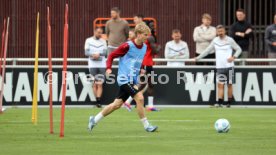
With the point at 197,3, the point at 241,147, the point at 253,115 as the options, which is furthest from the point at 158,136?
the point at 197,3

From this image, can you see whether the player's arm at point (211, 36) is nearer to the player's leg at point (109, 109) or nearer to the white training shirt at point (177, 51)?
the white training shirt at point (177, 51)

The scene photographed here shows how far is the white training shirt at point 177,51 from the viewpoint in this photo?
1035 inches

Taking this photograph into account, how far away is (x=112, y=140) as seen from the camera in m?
15.2

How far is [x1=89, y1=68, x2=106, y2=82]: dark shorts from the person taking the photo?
25859mm

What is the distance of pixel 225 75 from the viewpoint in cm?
2588

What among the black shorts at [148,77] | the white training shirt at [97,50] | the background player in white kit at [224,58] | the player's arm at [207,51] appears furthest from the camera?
the player's arm at [207,51]

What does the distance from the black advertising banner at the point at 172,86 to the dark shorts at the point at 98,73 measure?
0.65ft

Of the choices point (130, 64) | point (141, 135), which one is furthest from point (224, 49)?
point (141, 135)

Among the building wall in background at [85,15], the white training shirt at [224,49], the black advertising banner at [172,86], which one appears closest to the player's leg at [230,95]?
the black advertising banner at [172,86]

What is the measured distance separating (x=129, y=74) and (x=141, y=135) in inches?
56.2

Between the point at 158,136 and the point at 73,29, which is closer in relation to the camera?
the point at 158,136

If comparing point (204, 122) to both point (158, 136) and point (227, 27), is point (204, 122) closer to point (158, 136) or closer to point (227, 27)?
point (158, 136)

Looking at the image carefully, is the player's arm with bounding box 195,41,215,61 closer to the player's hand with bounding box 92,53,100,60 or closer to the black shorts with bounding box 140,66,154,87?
the black shorts with bounding box 140,66,154,87

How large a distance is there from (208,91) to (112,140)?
11.2 meters
